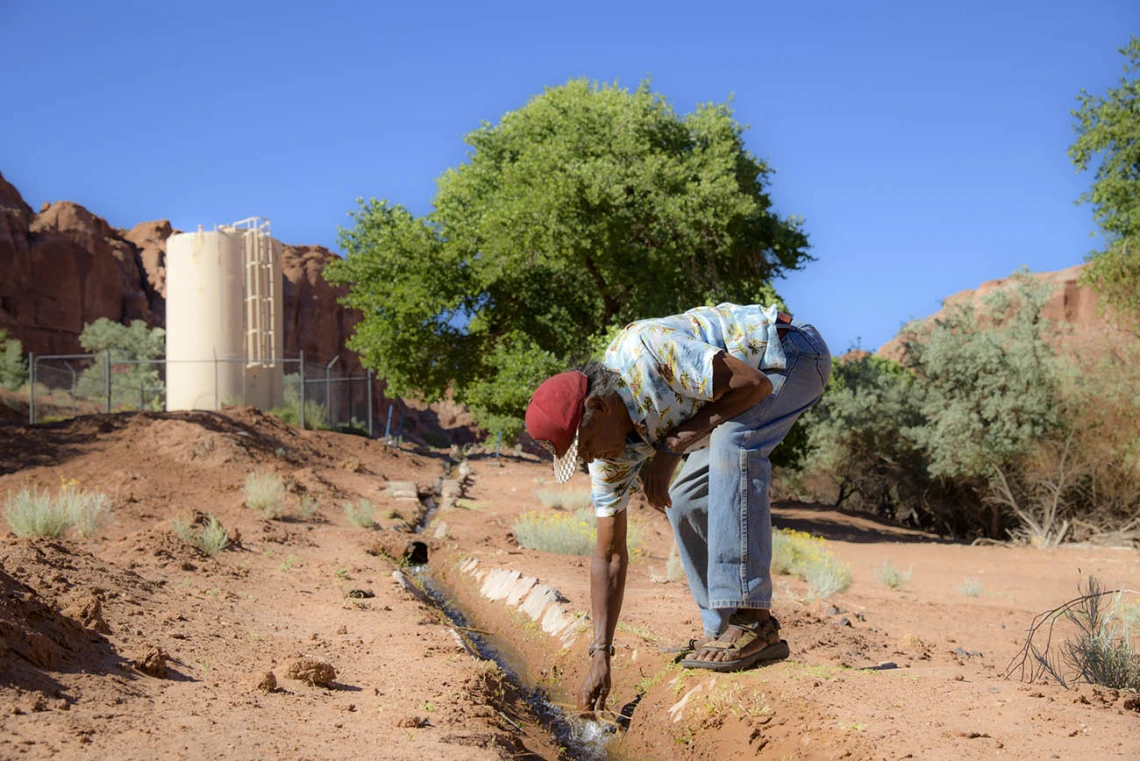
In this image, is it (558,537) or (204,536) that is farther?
(558,537)

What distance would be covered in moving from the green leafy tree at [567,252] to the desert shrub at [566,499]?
2.82 metres

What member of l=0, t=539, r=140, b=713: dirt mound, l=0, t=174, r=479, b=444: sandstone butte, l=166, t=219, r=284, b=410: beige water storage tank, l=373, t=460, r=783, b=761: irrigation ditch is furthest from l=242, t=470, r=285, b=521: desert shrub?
l=0, t=174, r=479, b=444: sandstone butte

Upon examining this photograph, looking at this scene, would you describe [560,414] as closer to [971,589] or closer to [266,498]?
[971,589]

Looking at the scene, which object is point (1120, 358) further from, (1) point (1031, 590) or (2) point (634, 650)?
(2) point (634, 650)

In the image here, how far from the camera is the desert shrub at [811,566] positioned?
8.87 m

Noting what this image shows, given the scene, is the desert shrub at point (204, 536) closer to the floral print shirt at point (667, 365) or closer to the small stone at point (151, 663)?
the small stone at point (151, 663)

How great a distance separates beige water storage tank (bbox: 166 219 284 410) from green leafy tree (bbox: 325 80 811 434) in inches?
349

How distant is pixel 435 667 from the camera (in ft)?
16.8

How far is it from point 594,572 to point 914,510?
2236cm

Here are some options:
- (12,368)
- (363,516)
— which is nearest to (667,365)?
(363,516)

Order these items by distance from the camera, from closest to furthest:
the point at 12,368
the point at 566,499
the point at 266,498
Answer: the point at 266,498 → the point at 566,499 → the point at 12,368

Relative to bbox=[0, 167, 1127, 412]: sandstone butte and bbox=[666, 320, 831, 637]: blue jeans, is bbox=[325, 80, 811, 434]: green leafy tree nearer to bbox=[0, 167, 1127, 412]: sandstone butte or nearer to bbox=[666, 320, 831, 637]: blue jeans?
bbox=[666, 320, 831, 637]: blue jeans

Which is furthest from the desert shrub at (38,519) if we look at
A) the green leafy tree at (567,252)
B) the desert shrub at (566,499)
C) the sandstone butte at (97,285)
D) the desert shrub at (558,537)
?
the sandstone butte at (97,285)

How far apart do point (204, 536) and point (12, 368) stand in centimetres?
3684
